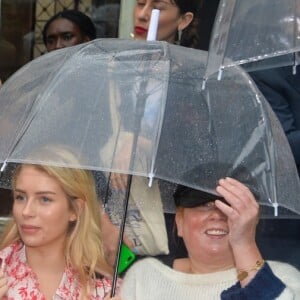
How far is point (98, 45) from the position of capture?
3.25 m

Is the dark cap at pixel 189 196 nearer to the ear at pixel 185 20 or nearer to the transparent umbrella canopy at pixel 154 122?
the transparent umbrella canopy at pixel 154 122

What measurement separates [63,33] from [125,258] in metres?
2.07

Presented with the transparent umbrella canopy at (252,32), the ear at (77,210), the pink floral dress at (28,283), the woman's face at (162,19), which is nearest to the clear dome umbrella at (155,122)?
the transparent umbrella canopy at (252,32)

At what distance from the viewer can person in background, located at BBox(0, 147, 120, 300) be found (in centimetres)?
326

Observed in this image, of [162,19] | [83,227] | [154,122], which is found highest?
[162,19]

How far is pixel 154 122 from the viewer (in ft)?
9.78

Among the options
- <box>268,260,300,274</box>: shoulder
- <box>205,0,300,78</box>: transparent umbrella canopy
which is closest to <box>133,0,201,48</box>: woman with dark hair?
<box>205,0,300,78</box>: transparent umbrella canopy

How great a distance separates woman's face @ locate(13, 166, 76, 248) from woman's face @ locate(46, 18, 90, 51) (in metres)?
1.88

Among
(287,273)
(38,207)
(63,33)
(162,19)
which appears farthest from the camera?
(63,33)

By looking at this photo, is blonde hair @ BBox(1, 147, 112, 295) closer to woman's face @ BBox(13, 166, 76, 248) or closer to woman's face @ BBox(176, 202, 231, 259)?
woman's face @ BBox(13, 166, 76, 248)

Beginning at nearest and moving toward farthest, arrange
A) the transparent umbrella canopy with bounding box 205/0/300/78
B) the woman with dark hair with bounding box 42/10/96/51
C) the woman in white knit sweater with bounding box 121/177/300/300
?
the transparent umbrella canopy with bounding box 205/0/300/78, the woman in white knit sweater with bounding box 121/177/300/300, the woman with dark hair with bounding box 42/10/96/51

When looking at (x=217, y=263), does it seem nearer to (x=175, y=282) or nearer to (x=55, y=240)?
(x=175, y=282)

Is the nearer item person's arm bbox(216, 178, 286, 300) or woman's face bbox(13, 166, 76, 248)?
person's arm bbox(216, 178, 286, 300)

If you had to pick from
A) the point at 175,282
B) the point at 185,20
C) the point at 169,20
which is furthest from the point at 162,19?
the point at 175,282
